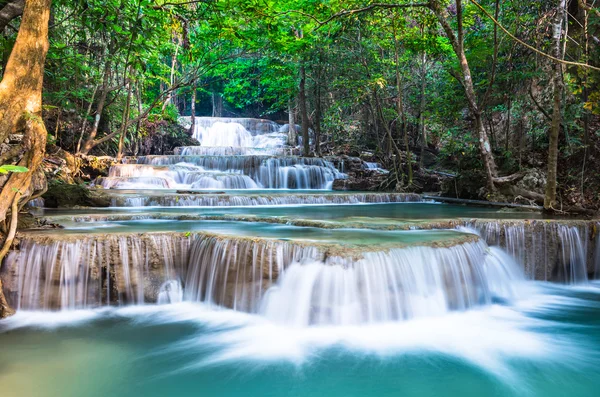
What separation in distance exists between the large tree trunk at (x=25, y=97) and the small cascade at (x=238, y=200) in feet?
15.2

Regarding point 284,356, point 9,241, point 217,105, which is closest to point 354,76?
point 9,241

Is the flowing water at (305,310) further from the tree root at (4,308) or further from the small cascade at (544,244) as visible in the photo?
the tree root at (4,308)

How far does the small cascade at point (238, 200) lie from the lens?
31.3ft

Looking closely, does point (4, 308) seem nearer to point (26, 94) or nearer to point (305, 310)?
point (26, 94)

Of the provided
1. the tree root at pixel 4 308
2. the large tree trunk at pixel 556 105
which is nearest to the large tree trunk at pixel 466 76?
the large tree trunk at pixel 556 105

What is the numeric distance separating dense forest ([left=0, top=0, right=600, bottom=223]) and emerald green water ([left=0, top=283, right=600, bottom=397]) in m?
1.79

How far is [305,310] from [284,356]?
25.1 inches

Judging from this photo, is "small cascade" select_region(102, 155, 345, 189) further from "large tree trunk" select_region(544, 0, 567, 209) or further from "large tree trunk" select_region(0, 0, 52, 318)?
"large tree trunk" select_region(0, 0, 52, 318)

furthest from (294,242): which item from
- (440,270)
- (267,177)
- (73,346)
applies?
(267,177)

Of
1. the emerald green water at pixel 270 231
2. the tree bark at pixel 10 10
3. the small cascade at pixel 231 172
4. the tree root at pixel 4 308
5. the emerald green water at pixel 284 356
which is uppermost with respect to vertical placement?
the tree bark at pixel 10 10

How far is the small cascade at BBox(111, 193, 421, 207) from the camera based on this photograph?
9531mm

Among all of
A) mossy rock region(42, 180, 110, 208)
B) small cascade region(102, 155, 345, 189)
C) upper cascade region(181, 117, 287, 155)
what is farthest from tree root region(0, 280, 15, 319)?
upper cascade region(181, 117, 287, 155)

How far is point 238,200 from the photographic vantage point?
10.2 metres

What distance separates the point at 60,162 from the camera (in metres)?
11.9
